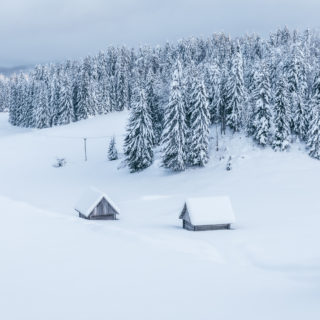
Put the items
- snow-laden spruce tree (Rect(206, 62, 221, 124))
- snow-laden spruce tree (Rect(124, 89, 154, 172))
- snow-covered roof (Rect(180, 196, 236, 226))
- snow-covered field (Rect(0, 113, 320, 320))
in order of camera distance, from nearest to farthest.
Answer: snow-covered field (Rect(0, 113, 320, 320)) < snow-covered roof (Rect(180, 196, 236, 226)) < snow-laden spruce tree (Rect(124, 89, 154, 172)) < snow-laden spruce tree (Rect(206, 62, 221, 124))

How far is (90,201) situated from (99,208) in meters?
1.35

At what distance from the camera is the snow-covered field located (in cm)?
1836

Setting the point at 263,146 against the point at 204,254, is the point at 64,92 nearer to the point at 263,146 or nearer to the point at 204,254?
the point at 263,146

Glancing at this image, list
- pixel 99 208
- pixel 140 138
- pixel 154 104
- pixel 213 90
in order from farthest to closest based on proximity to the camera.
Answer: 1. pixel 154 104
2. pixel 213 90
3. pixel 140 138
4. pixel 99 208

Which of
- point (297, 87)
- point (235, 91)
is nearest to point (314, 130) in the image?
point (297, 87)

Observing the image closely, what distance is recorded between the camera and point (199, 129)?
200ft

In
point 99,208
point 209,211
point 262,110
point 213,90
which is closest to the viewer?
point 209,211

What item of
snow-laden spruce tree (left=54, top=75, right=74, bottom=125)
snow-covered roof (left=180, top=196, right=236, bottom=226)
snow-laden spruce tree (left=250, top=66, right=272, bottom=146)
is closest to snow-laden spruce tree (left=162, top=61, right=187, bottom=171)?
snow-laden spruce tree (left=250, top=66, right=272, bottom=146)

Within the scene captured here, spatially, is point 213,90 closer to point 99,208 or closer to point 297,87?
point 297,87

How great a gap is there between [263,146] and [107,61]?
95.8 meters

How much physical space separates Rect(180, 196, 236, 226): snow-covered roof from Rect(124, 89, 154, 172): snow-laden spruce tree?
28.5 metres

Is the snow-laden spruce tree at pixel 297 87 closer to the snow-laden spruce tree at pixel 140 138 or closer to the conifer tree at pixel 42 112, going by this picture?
the snow-laden spruce tree at pixel 140 138

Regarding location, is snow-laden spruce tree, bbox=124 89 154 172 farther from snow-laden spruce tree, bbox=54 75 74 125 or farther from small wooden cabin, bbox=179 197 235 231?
snow-laden spruce tree, bbox=54 75 74 125

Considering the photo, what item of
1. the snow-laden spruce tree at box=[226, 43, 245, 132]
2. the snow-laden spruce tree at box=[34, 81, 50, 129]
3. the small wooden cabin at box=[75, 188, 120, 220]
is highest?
the snow-laden spruce tree at box=[226, 43, 245, 132]
